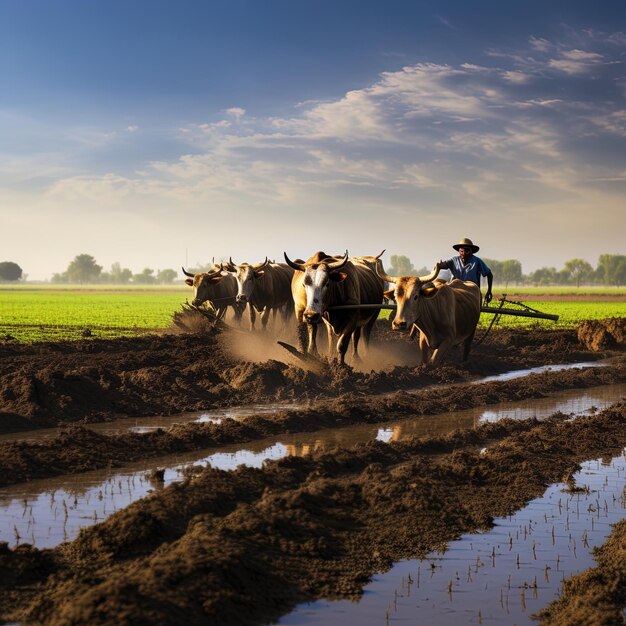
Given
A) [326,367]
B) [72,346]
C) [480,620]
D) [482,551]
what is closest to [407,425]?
[326,367]

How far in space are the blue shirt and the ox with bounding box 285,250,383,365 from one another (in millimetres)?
1815

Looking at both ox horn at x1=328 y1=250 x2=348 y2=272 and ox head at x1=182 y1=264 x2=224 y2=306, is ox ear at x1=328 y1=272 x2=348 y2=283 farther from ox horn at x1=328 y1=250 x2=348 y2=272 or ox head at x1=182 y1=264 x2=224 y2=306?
ox head at x1=182 y1=264 x2=224 y2=306

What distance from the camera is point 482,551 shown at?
716 cm

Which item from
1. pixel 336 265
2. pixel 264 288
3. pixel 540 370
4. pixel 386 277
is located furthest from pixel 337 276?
pixel 264 288

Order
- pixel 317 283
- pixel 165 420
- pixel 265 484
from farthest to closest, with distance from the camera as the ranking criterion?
1. pixel 317 283
2. pixel 165 420
3. pixel 265 484

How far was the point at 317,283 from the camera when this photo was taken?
16578mm

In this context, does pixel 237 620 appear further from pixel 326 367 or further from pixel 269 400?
pixel 326 367

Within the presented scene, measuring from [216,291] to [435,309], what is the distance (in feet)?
37.3

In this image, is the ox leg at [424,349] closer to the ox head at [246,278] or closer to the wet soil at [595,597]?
the ox head at [246,278]

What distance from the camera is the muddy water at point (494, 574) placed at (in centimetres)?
589

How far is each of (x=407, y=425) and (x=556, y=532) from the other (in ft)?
19.0

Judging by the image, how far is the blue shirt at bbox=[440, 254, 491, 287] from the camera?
1927cm

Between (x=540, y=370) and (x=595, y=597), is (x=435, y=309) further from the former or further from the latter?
(x=595, y=597)

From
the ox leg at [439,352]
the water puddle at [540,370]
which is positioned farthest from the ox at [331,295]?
the water puddle at [540,370]
